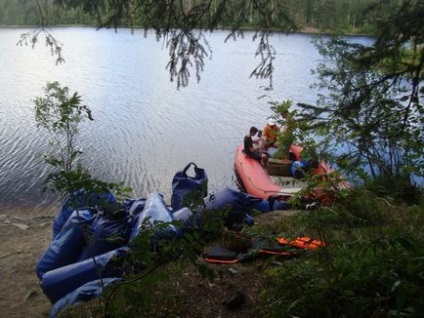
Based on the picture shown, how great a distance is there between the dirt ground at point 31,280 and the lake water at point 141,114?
100 centimetres

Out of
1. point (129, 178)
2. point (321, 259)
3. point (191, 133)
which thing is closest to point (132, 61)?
point (191, 133)

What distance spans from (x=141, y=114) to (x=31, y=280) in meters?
12.3

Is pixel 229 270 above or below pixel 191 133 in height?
above

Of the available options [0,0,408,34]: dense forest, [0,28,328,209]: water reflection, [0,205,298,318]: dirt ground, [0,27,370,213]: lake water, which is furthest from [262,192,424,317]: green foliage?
[0,28,328,209]: water reflection

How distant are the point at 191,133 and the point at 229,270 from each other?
12.4 m

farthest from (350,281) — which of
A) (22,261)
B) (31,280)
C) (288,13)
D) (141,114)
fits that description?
(141,114)

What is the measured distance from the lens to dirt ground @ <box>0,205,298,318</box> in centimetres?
302

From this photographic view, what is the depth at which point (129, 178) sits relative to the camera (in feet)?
38.8

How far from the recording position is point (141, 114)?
58.5ft

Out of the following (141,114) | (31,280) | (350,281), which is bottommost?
(141,114)

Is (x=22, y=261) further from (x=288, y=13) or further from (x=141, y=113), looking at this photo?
(x=141, y=113)

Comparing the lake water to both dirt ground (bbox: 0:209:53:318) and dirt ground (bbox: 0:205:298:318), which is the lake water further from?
dirt ground (bbox: 0:205:298:318)

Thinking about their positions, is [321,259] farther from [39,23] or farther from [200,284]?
[39,23]

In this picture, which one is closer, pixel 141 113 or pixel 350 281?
pixel 350 281
